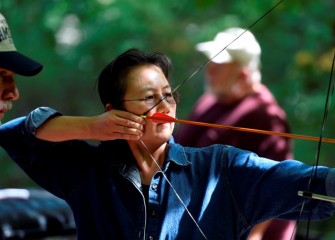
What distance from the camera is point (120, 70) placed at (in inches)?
62.4

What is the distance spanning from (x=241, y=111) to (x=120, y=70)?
3.61 ft

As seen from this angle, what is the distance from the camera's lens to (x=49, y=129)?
158 centimetres

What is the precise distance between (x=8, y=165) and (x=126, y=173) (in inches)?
164

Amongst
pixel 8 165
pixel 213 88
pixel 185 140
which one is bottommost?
pixel 8 165

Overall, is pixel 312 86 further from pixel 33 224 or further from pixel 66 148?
pixel 66 148

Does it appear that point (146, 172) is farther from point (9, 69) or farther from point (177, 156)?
point (9, 69)

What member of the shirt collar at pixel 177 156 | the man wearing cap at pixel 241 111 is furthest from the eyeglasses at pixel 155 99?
the man wearing cap at pixel 241 111

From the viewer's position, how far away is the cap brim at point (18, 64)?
5.31 ft

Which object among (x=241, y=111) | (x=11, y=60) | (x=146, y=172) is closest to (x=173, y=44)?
(x=241, y=111)

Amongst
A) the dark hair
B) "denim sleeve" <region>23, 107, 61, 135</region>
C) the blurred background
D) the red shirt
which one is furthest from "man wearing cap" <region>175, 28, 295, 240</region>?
the blurred background

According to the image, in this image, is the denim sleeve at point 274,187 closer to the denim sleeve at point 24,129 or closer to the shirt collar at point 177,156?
the shirt collar at point 177,156

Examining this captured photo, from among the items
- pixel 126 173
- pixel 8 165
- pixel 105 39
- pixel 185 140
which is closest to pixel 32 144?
pixel 126 173

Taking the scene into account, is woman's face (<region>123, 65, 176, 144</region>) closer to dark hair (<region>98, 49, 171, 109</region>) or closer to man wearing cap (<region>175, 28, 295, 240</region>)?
dark hair (<region>98, 49, 171, 109</region>)

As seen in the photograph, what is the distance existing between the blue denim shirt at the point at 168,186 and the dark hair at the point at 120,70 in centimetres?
12
